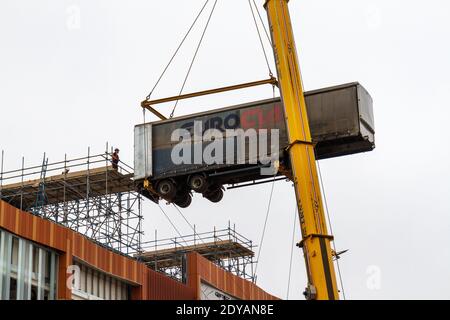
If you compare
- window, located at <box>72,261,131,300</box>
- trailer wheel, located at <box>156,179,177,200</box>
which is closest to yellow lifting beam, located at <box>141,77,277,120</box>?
trailer wheel, located at <box>156,179,177,200</box>

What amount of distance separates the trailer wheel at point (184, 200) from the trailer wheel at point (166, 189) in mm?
570

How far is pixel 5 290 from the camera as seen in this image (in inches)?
1045

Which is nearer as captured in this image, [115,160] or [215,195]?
[215,195]

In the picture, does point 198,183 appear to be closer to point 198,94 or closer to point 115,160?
point 198,94

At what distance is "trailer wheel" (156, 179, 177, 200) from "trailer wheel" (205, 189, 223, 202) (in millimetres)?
1391

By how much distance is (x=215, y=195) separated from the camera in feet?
107

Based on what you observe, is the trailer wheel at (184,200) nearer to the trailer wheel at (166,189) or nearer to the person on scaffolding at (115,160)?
the trailer wheel at (166,189)

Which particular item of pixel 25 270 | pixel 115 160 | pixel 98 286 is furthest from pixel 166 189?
pixel 115 160

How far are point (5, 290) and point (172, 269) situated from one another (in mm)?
29246

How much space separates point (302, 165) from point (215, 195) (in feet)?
25.5

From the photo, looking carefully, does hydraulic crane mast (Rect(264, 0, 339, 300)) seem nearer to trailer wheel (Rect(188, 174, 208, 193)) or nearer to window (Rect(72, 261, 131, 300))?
trailer wheel (Rect(188, 174, 208, 193))
